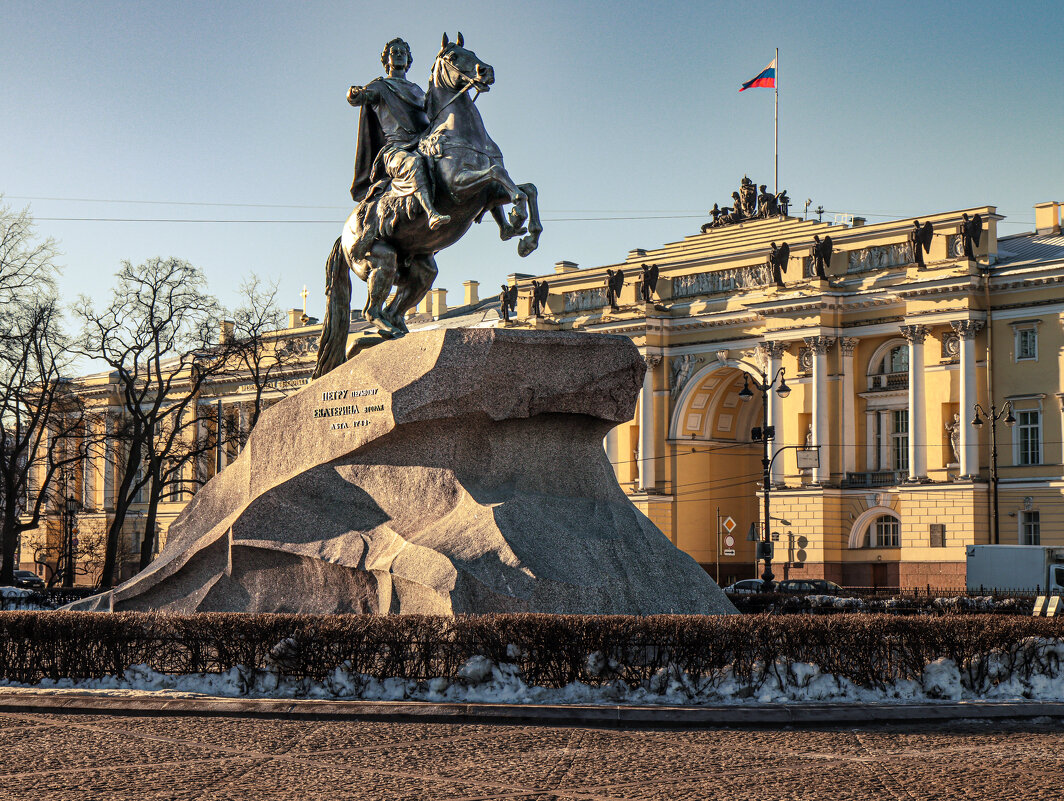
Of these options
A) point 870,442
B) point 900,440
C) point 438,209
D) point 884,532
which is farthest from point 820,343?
point 438,209

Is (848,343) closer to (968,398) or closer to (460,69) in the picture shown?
(968,398)

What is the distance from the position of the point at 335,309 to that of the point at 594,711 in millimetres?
8037

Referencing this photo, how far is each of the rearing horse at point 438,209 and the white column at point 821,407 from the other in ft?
150

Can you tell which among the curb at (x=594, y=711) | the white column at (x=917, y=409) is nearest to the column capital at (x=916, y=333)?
the white column at (x=917, y=409)

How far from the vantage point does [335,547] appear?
1455 cm

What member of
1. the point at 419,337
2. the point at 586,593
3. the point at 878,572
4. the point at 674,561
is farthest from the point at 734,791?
the point at 878,572

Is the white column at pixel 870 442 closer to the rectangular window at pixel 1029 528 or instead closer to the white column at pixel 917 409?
the white column at pixel 917 409

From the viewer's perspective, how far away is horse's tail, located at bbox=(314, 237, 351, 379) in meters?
17.2

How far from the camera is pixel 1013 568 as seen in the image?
4534cm

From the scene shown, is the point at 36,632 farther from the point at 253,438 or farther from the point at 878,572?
the point at 878,572

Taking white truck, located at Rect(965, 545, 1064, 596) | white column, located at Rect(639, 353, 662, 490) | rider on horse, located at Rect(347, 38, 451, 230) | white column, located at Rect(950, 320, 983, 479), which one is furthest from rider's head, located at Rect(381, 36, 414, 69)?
white column, located at Rect(639, 353, 662, 490)

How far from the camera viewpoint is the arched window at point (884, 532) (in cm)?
6109

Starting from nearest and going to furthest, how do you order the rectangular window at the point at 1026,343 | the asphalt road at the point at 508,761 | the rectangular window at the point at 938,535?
the asphalt road at the point at 508,761 < the rectangular window at the point at 1026,343 < the rectangular window at the point at 938,535

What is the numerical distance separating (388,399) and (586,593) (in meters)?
2.83
